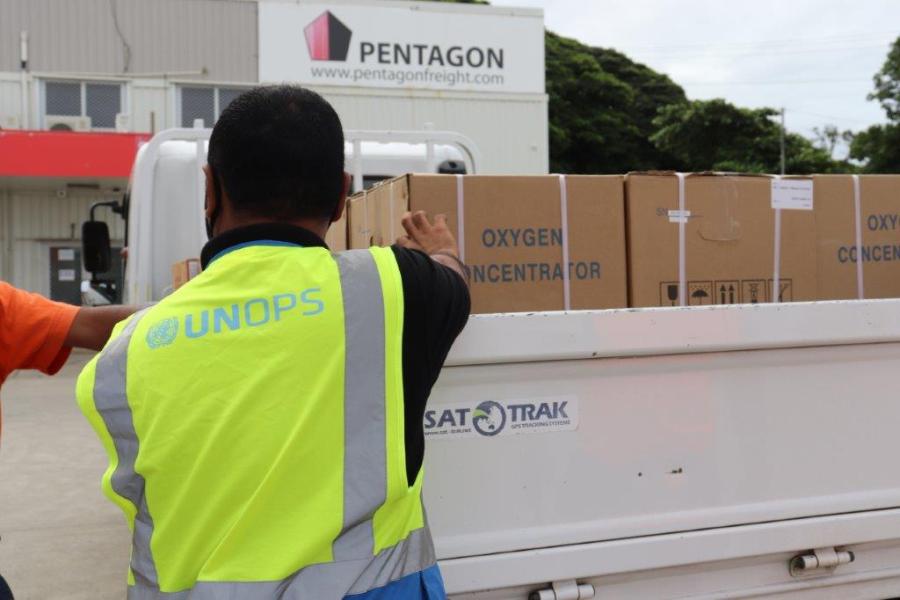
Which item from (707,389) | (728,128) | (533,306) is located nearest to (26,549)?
Answer: (533,306)

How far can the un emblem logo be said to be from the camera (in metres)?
1.31

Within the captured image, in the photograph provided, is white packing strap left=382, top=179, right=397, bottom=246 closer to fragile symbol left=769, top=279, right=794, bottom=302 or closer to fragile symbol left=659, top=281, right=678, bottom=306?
fragile symbol left=659, top=281, right=678, bottom=306

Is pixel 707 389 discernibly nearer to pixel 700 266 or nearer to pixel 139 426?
pixel 700 266

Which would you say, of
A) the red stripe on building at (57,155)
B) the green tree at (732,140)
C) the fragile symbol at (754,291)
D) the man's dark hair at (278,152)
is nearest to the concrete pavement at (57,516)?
the man's dark hair at (278,152)

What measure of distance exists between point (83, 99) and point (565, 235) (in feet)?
55.8

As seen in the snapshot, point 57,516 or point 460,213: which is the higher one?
point 460,213

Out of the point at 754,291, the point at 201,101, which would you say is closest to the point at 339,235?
the point at 754,291

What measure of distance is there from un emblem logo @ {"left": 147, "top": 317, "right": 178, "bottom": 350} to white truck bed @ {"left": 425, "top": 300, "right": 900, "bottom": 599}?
63cm

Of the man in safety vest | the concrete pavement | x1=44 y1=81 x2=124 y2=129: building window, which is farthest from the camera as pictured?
x1=44 y1=81 x2=124 y2=129: building window

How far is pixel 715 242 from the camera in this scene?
2.22 metres

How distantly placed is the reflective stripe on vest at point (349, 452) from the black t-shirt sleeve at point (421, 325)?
39mm

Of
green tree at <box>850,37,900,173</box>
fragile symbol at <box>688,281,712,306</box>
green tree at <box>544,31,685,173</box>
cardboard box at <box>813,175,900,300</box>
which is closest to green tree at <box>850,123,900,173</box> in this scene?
green tree at <box>850,37,900,173</box>

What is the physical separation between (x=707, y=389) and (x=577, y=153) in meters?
34.3

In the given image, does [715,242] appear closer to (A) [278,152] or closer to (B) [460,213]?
(B) [460,213]
